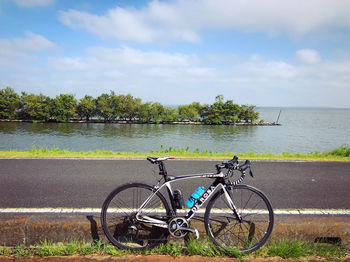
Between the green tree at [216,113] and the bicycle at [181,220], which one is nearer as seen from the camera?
the bicycle at [181,220]

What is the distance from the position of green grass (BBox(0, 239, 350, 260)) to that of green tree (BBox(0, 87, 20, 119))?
101m

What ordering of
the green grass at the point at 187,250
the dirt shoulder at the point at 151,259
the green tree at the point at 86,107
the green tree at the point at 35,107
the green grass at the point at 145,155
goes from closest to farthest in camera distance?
the dirt shoulder at the point at 151,259, the green grass at the point at 187,250, the green grass at the point at 145,155, the green tree at the point at 35,107, the green tree at the point at 86,107

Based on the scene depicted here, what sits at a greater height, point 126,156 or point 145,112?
point 145,112

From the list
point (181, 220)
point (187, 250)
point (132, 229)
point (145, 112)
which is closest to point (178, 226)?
point (181, 220)

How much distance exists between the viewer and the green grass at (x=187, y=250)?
269 centimetres

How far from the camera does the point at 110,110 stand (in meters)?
87.5

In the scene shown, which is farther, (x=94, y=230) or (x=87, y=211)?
(x=87, y=211)

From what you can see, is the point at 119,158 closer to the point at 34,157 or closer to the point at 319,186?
the point at 34,157

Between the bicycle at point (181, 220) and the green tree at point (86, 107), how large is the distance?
90077 millimetres

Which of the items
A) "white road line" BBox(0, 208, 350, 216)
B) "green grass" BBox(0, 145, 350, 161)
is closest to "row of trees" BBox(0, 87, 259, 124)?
"green grass" BBox(0, 145, 350, 161)

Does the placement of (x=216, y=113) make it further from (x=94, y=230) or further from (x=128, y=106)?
(x=94, y=230)

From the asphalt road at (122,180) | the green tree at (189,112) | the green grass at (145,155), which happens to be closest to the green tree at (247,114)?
the green tree at (189,112)

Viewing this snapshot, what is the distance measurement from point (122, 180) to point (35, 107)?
91.9m

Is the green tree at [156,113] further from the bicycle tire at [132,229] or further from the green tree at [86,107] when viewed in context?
the bicycle tire at [132,229]
